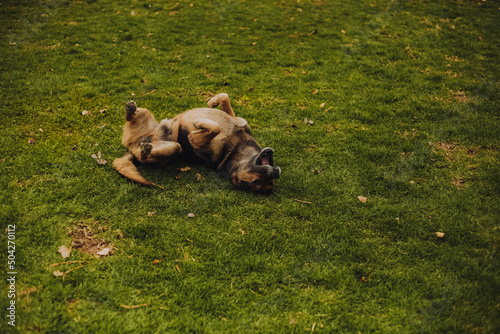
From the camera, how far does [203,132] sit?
4.31 m

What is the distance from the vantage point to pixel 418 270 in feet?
11.8

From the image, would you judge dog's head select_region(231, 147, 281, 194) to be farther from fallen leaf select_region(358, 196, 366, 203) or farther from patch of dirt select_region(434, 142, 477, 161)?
patch of dirt select_region(434, 142, 477, 161)

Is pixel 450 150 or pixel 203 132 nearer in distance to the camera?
pixel 203 132

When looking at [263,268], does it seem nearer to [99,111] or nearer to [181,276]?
[181,276]

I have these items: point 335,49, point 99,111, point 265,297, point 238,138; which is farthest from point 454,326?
point 335,49

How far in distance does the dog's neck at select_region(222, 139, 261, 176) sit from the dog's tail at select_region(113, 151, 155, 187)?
1.06 metres

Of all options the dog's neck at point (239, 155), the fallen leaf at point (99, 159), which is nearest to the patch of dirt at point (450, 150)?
the dog's neck at point (239, 155)

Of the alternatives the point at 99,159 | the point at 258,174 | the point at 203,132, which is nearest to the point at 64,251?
the point at 99,159

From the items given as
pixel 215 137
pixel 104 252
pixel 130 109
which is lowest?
pixel 104 252

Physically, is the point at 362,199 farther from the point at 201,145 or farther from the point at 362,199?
the point at 201,145

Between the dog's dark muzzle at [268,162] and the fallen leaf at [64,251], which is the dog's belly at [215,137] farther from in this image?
the fallen leaf at [64,251]

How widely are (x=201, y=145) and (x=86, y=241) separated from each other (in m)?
1.84

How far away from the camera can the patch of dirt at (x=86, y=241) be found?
356cm

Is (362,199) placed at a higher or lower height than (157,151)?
lower
